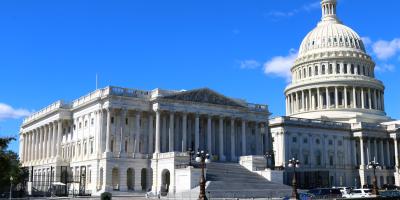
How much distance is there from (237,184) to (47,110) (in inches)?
1967

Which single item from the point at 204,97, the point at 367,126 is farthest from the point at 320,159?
the point at 204,97

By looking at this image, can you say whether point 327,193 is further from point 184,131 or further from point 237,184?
point 184,131


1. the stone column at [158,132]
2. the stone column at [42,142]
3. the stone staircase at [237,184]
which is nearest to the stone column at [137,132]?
the stone column at [158,132]

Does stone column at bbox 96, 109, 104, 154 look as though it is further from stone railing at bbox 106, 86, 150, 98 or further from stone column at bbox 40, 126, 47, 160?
stone column at bbox 40, 126, 47, 160

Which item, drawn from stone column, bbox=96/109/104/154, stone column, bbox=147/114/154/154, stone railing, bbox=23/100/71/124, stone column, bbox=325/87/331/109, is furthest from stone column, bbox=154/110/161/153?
stone column, bbox=325/87/331/109

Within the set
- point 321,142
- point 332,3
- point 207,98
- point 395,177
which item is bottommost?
point 395,177

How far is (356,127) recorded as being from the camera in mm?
120688

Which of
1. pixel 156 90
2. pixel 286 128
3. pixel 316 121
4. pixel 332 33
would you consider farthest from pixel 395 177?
pixel 156 90

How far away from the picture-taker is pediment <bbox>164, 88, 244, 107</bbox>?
88.7 metres

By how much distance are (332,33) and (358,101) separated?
21339 millimetres

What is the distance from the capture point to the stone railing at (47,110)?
99688mm

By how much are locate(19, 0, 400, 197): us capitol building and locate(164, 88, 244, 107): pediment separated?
0.17 m

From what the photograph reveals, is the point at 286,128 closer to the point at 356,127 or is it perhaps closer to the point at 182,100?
the point at 356,127

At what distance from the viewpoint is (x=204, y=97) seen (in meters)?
91.6
